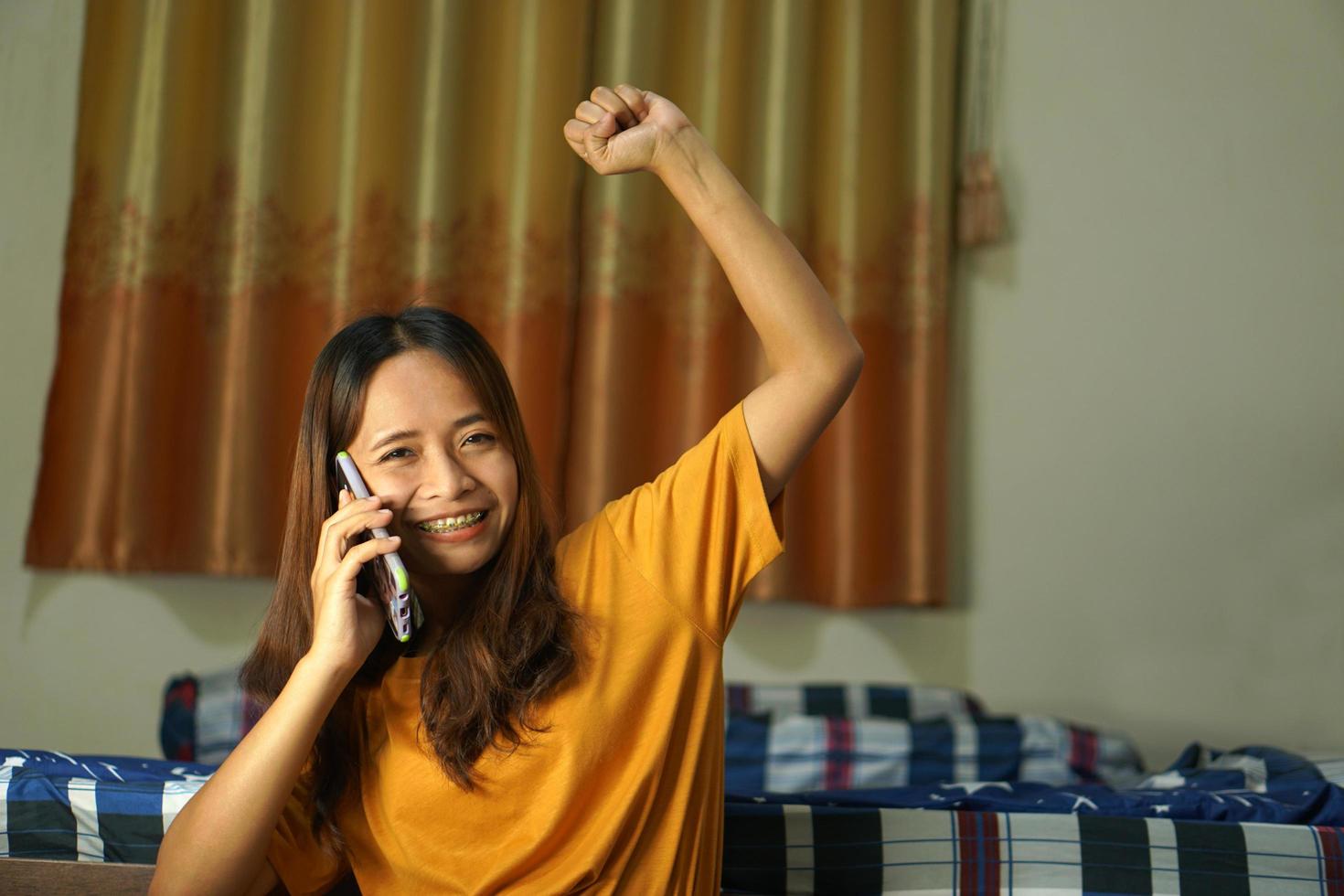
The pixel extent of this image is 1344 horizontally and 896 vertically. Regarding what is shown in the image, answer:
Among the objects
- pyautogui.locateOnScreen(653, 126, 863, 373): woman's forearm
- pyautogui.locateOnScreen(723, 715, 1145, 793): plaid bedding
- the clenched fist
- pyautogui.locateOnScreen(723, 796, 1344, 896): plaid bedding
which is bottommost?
pyautogui.locateOnScreen(723, 715, 1145, 793): plaid bedding

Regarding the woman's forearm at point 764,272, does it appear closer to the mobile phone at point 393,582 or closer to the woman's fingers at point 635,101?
the woman's fingers at point 635,101

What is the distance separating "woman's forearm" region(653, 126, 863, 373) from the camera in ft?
3.58

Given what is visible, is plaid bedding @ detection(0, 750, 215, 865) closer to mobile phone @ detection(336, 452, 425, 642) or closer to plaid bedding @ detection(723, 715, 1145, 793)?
mobile phone @ detection(336, 452, 425, 642)

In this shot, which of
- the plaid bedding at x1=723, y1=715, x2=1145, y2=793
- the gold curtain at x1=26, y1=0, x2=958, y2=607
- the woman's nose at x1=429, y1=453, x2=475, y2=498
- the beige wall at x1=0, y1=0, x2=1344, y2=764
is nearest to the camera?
the woman's nose at x1=429, y1=453, x2=475, y2=498

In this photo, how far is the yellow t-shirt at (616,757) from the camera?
3.58ft

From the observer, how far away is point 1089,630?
9.45 feet

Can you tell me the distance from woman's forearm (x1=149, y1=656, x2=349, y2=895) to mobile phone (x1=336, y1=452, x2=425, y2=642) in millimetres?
72

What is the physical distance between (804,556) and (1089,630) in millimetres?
741

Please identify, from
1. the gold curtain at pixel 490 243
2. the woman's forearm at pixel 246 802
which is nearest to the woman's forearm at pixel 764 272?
the woman's forearm at pixel 246 802

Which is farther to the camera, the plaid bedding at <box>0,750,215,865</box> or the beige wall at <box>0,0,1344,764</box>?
the beige wall at <box>0,0,1344,764</box>

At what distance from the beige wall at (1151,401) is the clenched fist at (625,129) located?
5.94ft

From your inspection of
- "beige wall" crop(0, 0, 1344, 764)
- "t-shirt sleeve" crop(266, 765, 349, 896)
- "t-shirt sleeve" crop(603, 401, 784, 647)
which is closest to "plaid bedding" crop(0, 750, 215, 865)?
"t-shirt sleeve" crop(266, 765, 349, 896)

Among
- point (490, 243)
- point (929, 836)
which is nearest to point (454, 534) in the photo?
point (929, 836)

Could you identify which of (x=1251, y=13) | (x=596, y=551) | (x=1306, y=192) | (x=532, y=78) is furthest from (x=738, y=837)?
(x=1251, y=13)
